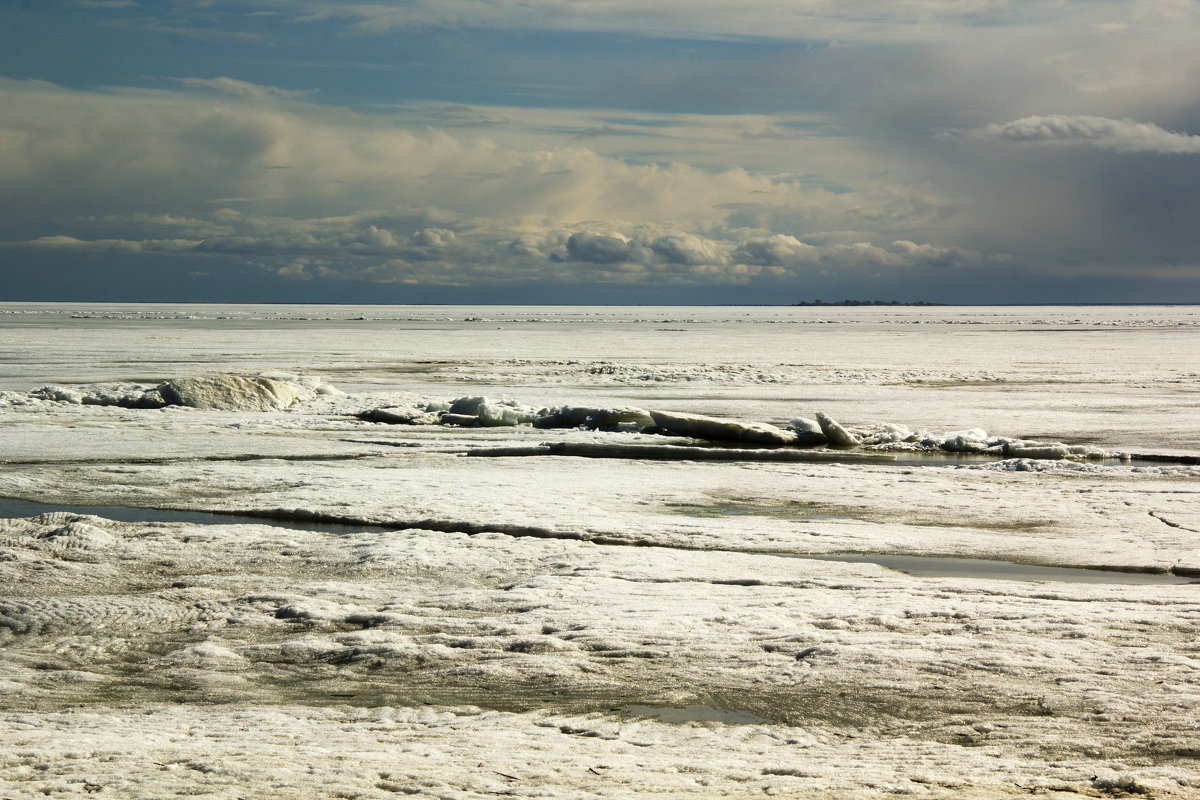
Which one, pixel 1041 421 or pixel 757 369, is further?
pixel 757 369

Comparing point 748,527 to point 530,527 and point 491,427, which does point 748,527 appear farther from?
point 491,427

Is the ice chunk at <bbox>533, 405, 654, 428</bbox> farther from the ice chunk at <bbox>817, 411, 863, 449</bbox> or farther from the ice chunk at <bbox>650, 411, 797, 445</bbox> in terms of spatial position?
the ice chunk at <bbox>817, 411, 863, 449</bbox>

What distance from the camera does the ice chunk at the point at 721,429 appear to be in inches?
487

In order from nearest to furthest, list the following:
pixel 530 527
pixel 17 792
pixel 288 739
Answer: pixel 17 792 < pixel 288 739 < pixel 530 527

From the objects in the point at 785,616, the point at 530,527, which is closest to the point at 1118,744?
the point at 785,616

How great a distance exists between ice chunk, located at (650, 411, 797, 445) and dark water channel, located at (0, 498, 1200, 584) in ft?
18.7

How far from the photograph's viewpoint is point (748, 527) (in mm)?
7453

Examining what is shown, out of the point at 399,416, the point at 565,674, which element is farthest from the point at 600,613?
the point at 399,416

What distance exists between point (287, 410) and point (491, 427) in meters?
3.57

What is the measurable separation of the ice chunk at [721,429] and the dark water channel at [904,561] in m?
5.70

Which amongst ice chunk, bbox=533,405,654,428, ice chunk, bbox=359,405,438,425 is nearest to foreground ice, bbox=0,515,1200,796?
ice chunk, bbox=533,405,654,428

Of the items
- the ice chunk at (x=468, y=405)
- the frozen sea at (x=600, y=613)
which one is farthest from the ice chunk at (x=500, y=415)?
the frozen sea at (x=600, y=613)

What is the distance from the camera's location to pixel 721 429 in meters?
12.6

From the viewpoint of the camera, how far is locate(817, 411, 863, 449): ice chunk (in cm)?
1214
